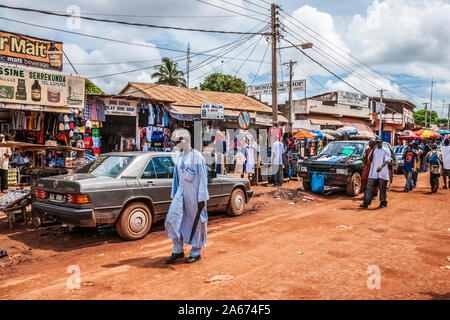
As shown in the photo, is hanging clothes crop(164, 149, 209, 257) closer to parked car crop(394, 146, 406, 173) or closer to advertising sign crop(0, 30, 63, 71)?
advertising sign crop(0, 30, 63, 71)

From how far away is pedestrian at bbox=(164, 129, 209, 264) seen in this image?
4.84 metres

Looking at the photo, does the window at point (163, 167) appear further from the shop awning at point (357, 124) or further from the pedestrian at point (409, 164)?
the shop awning at point (357, 124)

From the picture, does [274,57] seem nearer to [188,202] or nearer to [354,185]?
[354,185]

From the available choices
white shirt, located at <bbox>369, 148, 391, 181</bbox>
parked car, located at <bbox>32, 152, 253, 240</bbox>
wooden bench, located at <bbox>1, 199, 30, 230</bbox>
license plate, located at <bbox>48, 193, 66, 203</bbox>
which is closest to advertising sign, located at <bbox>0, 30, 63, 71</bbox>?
wooden bench, located at <bbox>1, 199, 30, 230</bbox>

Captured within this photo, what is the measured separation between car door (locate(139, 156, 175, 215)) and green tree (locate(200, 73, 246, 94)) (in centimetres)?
3338

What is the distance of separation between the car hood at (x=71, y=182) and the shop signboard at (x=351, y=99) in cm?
3011

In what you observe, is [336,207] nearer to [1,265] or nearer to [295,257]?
[295,257]

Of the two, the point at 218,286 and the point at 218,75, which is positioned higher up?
the point at 218,75

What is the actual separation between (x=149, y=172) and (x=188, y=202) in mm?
1926

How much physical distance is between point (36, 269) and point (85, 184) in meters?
1.44

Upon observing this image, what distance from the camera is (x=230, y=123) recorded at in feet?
65.9

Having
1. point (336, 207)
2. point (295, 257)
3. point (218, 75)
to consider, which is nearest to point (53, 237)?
point (295, 257)

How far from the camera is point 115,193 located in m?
5.93

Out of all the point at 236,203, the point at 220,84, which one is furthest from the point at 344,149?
the point at 220,84
